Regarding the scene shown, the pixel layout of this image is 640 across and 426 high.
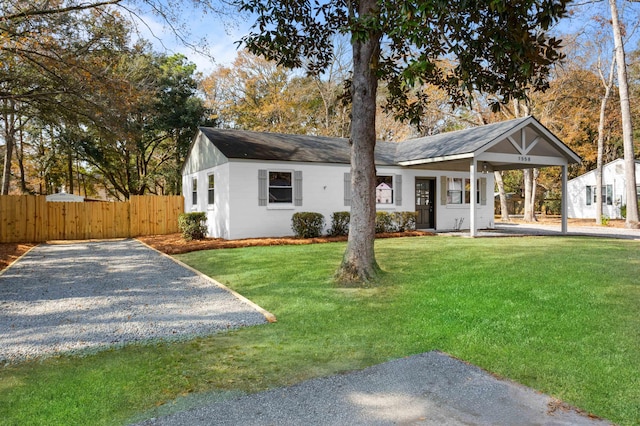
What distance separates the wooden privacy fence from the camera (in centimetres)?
1490

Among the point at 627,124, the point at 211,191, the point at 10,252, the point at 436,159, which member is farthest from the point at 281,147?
the point at 627,124

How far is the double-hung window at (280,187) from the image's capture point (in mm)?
14156

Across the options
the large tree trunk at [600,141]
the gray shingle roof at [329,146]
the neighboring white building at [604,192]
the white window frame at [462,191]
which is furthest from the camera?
the neighboring white building at [604,192]

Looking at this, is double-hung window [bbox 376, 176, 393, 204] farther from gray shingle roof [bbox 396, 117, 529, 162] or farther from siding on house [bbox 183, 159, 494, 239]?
gray shingle roof [bbox 396, 117, 529, 162]

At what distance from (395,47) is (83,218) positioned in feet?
46.1

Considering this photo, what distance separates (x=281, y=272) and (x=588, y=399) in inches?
219

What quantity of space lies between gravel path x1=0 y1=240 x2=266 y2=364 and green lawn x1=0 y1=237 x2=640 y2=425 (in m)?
0.37

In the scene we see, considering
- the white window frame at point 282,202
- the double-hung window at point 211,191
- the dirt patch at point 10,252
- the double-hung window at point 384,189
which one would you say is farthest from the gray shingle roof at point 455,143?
the dirt patch at point 10,252

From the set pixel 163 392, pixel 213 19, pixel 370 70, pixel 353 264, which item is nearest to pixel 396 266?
pixel 353 264

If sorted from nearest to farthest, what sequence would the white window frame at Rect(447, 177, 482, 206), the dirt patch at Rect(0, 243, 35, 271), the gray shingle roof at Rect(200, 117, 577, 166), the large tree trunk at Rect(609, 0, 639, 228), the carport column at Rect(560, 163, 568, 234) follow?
1. the dirt patch at Rect(0, 243, 35, 271)
2. the gray shingle roof at Rect(200, 117, 577, 166)
3. the carport column at Rect(560, 163, 568, 234)
4. the white window frame at Rect(447, 177, 482, 206)
5. the large tree trunk at Rect(609, 0, 639, 228)

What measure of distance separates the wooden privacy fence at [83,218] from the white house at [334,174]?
1.19 metres

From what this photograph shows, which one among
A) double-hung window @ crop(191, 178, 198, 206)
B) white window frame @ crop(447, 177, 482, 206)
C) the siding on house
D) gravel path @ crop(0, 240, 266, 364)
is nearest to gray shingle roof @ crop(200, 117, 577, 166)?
the siding on house

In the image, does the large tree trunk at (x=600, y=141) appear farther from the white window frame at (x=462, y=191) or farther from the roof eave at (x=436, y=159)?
the roof eave at (x=436, y=159)

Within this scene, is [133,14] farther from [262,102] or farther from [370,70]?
[262,102]
